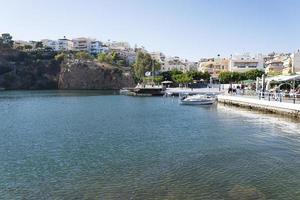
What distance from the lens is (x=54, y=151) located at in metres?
23.5

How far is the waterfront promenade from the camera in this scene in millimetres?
39013

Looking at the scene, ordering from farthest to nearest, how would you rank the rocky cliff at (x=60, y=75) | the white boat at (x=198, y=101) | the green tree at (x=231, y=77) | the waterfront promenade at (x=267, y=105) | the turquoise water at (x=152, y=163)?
the rocky cliff at (x=60, y=75), the green tree at (x=231, y=77), the white boat at (x=198, y=101), the waterfront promenade at (x=267, y=105), the turquoise water at (x=152, y=163)

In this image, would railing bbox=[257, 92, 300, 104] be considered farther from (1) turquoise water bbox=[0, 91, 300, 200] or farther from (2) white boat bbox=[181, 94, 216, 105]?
(2) white boat bbox=[181, 94, 216, 105]

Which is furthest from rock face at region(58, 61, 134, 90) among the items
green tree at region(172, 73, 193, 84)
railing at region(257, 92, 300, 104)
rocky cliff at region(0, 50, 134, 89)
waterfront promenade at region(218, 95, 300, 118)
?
railing at region(257, 92, 300, 104)

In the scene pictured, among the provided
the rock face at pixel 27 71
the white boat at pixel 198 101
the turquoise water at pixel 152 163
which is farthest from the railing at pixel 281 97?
the rock face at pixel 27 71

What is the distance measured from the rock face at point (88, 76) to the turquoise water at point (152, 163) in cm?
13483

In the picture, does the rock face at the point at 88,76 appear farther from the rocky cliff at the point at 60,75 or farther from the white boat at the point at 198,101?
the white boat at the point at 198,101

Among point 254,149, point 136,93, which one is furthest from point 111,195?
point 136,93

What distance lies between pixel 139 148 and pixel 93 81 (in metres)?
148

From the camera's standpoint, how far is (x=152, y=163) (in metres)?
19.8

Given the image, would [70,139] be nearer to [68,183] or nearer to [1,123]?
[68,183]

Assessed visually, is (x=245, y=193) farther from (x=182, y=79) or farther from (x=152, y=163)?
(x=182, y=79)

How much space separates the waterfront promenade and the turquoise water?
5760mm

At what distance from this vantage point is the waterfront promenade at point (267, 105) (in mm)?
39013
